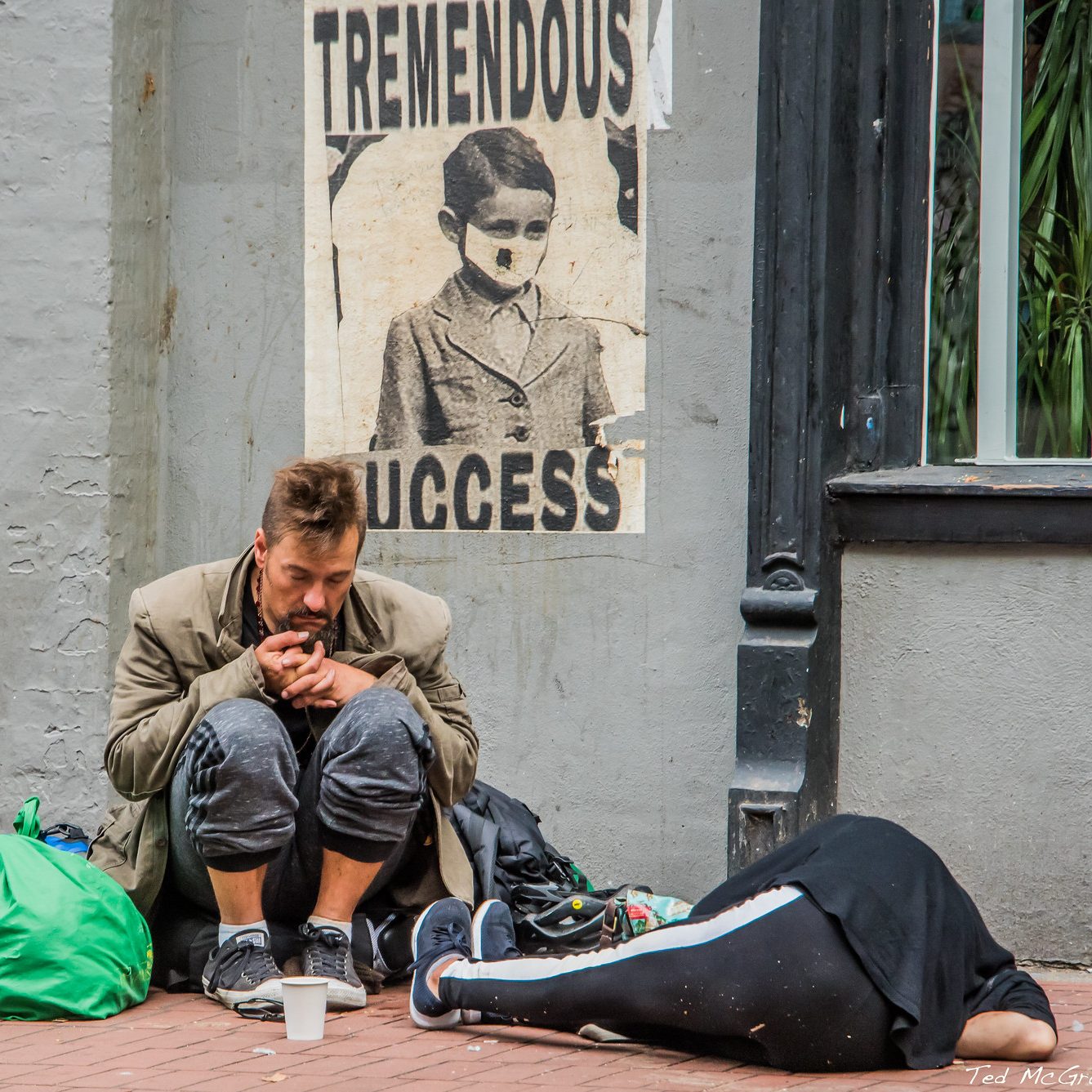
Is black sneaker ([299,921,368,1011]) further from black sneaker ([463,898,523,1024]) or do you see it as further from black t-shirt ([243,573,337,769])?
black t-shirt ([243,573,337,769])

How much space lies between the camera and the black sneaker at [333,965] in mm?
3709

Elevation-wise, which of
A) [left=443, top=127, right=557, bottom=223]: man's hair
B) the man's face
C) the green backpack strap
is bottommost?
the green backpack strap

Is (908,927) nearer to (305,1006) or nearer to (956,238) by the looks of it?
(305,1006)

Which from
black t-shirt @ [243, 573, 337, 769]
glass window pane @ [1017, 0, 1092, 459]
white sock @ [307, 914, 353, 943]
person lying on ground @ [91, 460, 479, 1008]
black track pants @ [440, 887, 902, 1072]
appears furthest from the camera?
glass window pane @ [1017, 0, 1092, 459]

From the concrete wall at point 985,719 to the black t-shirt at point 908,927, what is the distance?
1.16 meters

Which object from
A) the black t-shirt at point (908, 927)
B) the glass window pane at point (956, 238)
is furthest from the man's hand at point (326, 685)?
the glass window pane at point (956, 238)

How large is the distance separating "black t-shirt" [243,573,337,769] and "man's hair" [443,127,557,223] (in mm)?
1713

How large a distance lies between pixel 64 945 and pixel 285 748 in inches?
26.3

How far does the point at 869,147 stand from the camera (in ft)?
15.4

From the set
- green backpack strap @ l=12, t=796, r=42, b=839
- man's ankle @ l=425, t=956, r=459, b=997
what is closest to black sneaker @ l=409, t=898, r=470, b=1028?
man's ankle @ l=425, t=956, r=459, b=997

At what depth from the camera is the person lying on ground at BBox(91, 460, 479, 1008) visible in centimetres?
367

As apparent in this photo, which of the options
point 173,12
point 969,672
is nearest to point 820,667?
point 969,672

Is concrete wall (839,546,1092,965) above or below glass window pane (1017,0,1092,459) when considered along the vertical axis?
below

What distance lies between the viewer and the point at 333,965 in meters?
3.74
